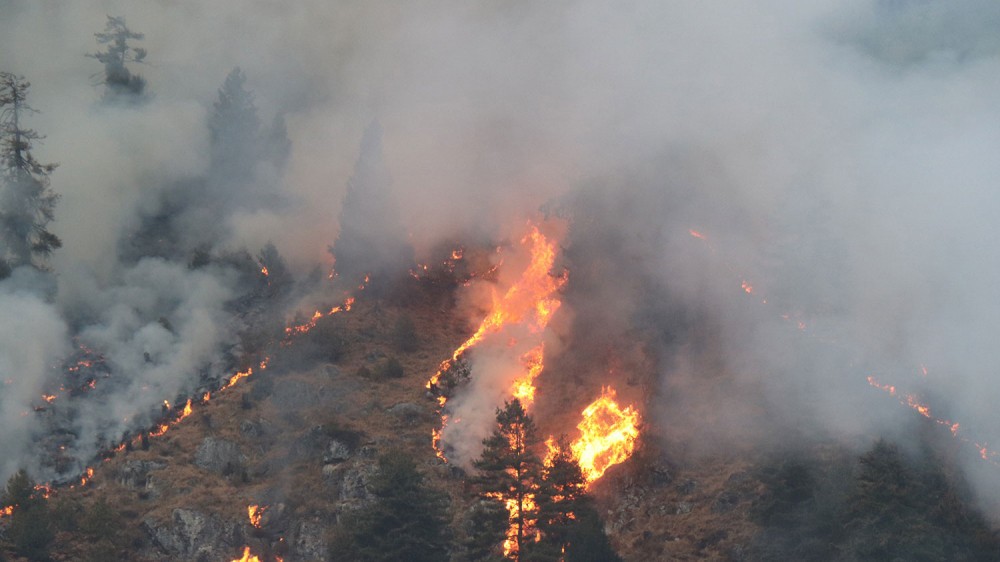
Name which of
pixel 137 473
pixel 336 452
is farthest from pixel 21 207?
pixel 336 452

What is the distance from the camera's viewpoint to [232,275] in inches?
3275

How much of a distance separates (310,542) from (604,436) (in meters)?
19.5

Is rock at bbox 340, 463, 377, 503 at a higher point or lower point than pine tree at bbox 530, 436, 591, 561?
higher

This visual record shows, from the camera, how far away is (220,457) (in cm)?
6525

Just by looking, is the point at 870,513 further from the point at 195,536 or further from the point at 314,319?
the point at 314,319

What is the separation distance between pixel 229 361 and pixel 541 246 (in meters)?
26.2

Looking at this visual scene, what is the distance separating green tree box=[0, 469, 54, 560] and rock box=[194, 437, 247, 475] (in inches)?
390

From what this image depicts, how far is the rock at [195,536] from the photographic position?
194 ft

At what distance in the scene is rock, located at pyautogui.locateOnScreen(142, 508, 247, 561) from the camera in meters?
59.3

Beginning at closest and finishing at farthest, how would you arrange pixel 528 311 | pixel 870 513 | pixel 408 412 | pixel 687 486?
pixel 870 513
pixel 687 486
pixel 408 412
pixel 528 311

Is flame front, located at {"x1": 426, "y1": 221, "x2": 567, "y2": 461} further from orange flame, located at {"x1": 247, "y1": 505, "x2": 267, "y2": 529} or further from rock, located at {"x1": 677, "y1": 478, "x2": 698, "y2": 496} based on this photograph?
rock, located at {"x1": 677, "y1": 478, "x2": 698, "y2": 496}

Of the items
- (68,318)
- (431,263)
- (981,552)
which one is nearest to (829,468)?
(981,552)

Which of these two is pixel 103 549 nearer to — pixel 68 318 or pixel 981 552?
pixel 68 318

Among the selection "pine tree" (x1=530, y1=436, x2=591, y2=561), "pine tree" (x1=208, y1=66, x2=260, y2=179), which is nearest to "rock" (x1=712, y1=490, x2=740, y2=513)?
"pine tree" (x1=530, y1=436, x2=591, y2=561)
